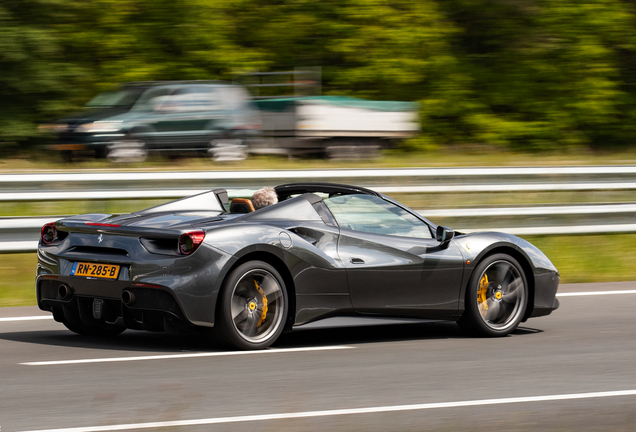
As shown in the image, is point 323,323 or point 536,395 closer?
point 536,395

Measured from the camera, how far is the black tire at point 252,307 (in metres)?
6.11

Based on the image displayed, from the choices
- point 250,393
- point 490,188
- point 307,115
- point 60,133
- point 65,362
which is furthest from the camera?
point 307,115

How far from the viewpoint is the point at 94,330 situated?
7.03 m

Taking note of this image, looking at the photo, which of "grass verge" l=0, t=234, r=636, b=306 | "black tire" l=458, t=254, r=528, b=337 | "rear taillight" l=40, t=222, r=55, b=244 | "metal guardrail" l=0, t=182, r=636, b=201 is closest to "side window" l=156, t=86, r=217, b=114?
"metal guardrail" l=0, t=182, r=636, b=201

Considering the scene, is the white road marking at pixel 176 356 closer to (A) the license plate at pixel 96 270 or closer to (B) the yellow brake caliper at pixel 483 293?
(A) the license plate at pixel 96 270

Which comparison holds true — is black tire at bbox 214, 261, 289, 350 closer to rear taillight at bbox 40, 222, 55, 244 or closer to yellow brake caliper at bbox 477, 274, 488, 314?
rear taillight at bbox 40, 222, 55, 244

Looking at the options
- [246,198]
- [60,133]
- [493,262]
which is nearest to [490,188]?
[493,262]

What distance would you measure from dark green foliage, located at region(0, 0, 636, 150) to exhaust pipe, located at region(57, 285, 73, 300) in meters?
13.3

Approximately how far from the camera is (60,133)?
1577 centimetres

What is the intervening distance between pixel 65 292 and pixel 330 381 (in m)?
1.92

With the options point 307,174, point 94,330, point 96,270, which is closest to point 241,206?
point 96,270

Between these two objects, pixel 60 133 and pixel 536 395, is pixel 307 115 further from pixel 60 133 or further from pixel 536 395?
pixel 536 395

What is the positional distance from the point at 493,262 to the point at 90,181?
15.1 ft

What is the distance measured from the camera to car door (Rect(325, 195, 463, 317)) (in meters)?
6.73
